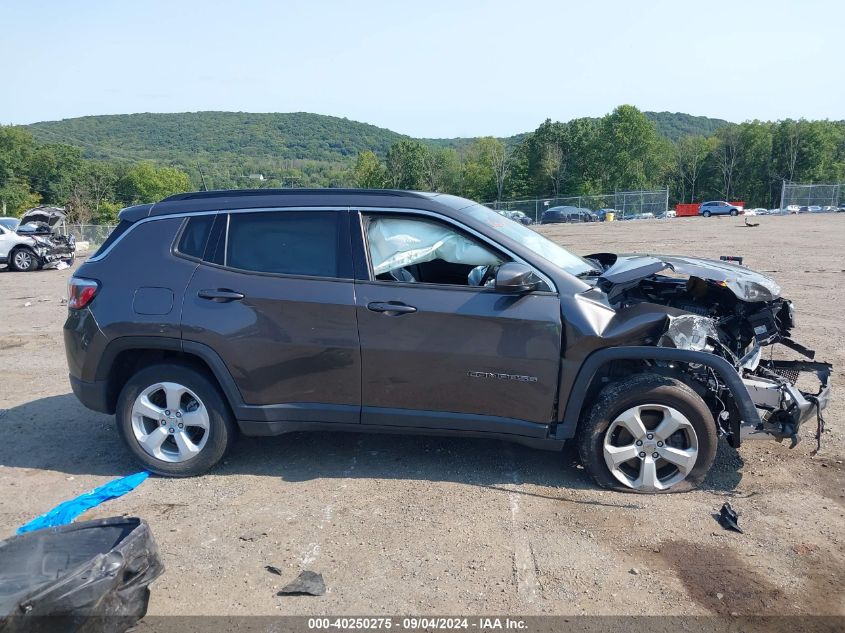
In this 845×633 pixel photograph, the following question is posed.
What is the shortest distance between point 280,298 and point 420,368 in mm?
1033

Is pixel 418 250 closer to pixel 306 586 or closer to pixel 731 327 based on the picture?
pixel 306 586

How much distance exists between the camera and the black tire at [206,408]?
4547 mm

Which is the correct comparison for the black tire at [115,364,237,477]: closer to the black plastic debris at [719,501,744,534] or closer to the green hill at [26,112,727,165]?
the black plastic debris at [719,501,744,534]

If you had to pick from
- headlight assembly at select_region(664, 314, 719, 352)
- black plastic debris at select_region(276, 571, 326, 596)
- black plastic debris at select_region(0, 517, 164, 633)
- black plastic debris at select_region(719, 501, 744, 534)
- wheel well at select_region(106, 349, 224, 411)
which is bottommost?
black plastic debris at select_region(276, 571, 326, 596)

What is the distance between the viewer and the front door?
4164mm

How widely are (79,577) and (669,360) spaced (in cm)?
341

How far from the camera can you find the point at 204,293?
14.7ft

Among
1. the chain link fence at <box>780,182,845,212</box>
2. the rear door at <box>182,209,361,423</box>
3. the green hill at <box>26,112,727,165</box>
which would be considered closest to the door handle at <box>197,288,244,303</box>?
the rear door at <box>182,209,361,423</box>

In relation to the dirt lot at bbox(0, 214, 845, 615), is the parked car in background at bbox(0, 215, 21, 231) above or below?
above

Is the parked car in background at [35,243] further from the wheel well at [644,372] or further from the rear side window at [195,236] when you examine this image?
the wheel well at [644,372]

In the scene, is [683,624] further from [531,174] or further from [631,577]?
[531,174]

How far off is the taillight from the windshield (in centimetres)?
264

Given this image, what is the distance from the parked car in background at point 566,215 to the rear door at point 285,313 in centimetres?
5156

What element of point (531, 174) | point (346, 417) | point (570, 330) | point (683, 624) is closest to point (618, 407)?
point (570, 330)
